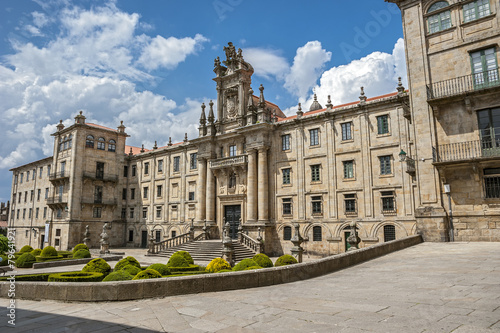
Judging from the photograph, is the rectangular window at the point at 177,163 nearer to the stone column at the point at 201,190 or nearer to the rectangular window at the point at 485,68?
the stone column at the point at 201,190

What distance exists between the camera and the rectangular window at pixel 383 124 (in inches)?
1073

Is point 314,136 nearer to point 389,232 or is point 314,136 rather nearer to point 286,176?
point 286,176

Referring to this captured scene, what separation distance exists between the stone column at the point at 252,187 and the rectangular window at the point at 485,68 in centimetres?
1877

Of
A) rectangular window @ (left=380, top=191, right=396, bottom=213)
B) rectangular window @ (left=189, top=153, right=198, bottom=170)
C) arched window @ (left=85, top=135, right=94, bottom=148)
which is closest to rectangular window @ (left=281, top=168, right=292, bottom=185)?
rectangular window @ (left=380, top=191, right=396, bottom=213)

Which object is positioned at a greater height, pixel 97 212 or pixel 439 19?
pixel 439 19

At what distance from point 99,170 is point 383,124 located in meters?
36.3

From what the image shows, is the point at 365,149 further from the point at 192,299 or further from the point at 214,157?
the point at 192,299

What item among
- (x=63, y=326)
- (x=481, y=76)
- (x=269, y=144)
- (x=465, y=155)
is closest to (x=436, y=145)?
(x=465, y=155)

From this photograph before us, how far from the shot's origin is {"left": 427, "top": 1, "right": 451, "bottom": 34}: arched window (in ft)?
70.0

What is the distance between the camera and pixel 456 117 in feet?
66.6

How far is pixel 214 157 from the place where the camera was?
37.2 m

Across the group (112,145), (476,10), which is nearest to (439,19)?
(476,10)

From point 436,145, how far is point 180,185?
95.1 ft

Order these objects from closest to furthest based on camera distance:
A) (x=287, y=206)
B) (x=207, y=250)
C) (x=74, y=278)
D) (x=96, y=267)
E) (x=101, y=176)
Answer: (x=74, y=278)
(x=96, y=267)
(x=207, y=250)
(x=287, y=206)
(x=101, y=176)
